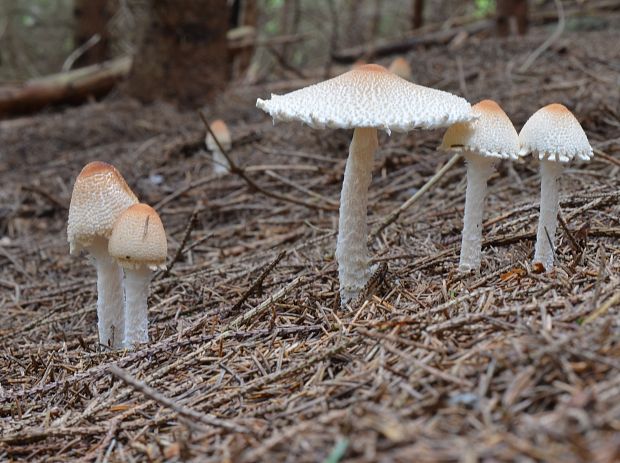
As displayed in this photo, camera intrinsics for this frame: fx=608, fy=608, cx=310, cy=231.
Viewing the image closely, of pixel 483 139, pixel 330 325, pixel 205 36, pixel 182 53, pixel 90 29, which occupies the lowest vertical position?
pixel 330 325

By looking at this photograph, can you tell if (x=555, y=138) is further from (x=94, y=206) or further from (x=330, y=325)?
(x=94, y=206)

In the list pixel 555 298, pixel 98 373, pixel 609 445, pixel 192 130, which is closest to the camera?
pixel 609 445

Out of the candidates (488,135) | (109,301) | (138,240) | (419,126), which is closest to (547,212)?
(488,135)

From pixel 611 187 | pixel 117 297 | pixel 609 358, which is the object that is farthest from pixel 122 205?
pixel 611 187

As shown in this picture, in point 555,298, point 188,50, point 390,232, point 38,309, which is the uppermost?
point 188,50

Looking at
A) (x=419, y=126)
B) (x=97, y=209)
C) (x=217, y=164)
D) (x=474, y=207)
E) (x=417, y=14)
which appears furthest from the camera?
(x=417, y=14)

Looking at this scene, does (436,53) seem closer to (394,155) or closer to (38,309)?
(394,155)

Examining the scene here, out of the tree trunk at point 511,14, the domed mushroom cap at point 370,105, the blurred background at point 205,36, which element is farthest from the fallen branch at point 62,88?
the domed mushroom cap at point 370,105
